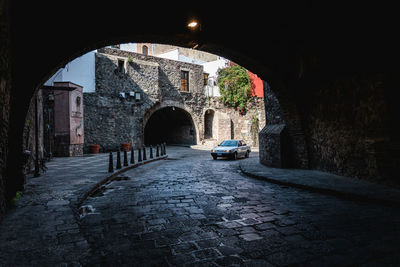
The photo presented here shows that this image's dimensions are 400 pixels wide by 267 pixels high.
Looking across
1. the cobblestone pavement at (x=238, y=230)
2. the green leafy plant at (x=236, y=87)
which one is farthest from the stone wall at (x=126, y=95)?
the cobblestone pavement at (x=238, y=230)

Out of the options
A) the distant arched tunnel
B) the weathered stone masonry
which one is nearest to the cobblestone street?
the weathered stone masonry

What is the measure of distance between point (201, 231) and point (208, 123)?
2383 cm

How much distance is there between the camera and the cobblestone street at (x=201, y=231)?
103 inches

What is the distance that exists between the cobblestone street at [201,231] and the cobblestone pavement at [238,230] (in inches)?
0.4

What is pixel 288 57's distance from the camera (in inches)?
319

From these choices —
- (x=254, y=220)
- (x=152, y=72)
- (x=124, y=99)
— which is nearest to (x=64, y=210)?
(x=254, y=220)

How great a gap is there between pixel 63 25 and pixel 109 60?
52.5ft

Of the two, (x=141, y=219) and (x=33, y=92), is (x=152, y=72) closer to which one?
(x=33, y=92)

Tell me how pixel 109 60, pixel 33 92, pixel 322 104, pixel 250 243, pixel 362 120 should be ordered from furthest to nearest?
pixel 109 60, pixel 322 104, pixel 362 120, pixel 33 92, pixel 250 243

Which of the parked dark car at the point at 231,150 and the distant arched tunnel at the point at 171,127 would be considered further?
the distant arched tunnel at the point at 171,127

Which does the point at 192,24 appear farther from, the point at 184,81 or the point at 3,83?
the point at 184,81

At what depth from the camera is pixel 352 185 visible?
236 inches

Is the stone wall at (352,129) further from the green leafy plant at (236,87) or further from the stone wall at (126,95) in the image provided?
the green leafy plant at (236,87)

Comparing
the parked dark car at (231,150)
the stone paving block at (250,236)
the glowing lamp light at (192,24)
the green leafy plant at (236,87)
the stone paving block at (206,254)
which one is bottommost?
the stone paving block at (250,236)
